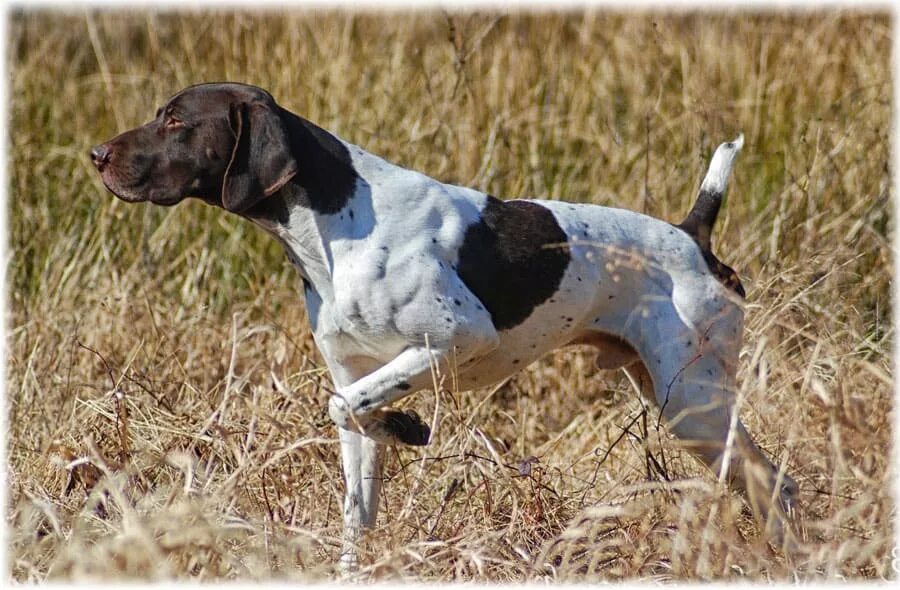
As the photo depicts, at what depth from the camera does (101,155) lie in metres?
3.74

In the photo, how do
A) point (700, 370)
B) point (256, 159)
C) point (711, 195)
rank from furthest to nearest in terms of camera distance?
point (711, 195), point (700, 370), point (256, 159)

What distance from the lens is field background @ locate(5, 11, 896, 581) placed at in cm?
340

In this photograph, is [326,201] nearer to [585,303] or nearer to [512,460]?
[585,303]

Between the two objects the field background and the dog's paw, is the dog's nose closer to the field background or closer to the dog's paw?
the field background

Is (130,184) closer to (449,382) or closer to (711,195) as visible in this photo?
(449,382)

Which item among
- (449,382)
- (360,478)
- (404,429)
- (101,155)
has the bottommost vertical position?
(360,478)

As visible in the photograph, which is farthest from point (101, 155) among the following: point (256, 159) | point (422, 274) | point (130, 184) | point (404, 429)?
point (404, 429)

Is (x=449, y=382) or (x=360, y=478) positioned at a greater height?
(x=449, y=382)

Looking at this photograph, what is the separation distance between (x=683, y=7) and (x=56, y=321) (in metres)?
4.17

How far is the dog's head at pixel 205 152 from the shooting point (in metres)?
3.64

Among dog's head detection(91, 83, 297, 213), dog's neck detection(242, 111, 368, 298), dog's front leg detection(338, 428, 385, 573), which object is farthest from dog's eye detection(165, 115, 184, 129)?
dog's front leg detection(338, 428, 385, 573)

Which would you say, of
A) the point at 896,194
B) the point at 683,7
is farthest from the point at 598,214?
the point at 683,7

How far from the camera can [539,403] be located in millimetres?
5363

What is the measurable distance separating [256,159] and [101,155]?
44 cm
